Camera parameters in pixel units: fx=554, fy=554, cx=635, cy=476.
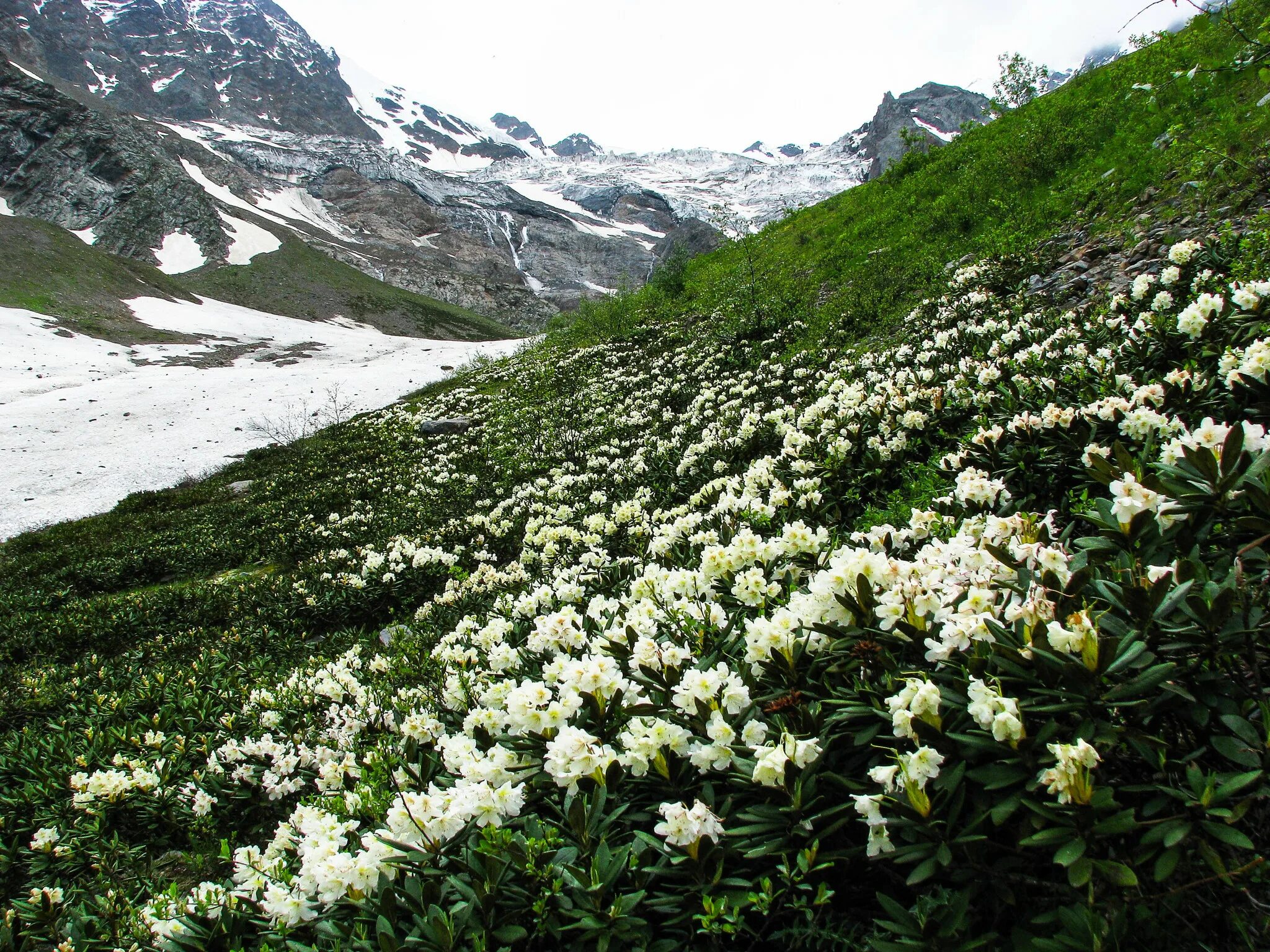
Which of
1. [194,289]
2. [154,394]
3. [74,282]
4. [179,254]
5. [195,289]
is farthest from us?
[179,254]

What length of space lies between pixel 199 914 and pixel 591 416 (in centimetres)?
1054

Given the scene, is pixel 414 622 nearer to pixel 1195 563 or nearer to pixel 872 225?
pixel 1195 563

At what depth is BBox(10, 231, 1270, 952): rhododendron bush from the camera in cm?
157

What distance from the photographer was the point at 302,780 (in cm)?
389

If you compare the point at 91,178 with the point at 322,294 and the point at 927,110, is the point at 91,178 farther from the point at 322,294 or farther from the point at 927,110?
the point at 927,110

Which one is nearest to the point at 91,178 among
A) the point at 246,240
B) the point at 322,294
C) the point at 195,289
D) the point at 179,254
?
the point at 179,254

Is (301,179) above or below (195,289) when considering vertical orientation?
above

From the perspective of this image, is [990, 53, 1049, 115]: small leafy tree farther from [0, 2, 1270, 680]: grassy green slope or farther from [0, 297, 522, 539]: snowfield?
[0, 297, 522, 539]: snowfield

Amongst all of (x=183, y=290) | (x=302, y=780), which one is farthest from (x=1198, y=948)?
(x=183, y=290)

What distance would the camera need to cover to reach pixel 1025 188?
10.8 meters

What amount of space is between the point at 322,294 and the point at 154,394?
47.4m

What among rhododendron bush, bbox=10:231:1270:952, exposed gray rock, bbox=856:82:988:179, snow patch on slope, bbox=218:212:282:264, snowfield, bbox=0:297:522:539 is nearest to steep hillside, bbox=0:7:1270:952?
rhododendron bush, bbox=10:231:1270:952

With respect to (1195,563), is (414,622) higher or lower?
lower

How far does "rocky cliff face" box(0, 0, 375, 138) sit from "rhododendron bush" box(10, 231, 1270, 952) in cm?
20148
